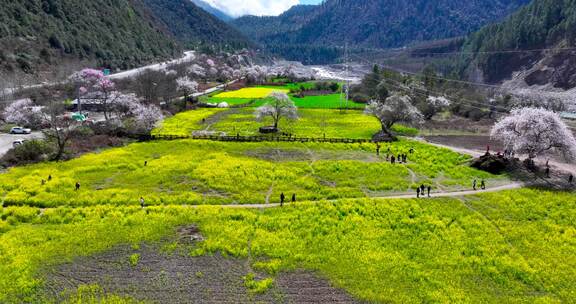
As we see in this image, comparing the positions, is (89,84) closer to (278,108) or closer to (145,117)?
(145,117)

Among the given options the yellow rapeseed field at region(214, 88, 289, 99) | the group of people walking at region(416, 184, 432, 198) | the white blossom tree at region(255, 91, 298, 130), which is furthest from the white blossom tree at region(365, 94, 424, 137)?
the yellow rapeseed field at region(214, 88, 289, 99)

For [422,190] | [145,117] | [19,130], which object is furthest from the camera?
[145,117]

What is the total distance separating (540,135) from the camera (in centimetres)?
5084

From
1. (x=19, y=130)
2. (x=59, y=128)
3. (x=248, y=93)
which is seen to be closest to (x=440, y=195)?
(x=59, y=128)

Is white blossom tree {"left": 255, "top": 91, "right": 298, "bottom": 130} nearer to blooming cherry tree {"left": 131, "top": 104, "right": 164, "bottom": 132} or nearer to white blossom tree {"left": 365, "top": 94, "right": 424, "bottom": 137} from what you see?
white blossom tree {"left": 365, "top": 94, "right": 424, "bottom": 137}

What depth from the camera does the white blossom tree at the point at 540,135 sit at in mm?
50219

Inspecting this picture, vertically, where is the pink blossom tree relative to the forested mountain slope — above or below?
below

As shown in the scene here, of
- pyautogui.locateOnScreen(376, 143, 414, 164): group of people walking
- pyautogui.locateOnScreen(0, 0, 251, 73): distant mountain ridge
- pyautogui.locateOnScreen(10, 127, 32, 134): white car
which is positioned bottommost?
pyautogui.locateOnScreen(376, 143, 414, 164): group of people walking

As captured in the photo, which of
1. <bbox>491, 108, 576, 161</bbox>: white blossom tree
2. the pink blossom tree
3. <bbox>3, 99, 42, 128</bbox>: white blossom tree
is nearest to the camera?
<bbox>491, 108, 576, 161</bbox>: white blossom tree

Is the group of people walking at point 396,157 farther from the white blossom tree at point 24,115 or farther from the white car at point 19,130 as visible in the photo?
the white car at point 19,130

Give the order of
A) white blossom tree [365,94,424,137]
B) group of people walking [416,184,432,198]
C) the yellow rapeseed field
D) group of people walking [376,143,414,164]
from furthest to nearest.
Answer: the yellow rapeseed field
white blossom tree [365,94,424,137]
group of people walking [376,143,414,164]
group of people walking [416,184,432,198]

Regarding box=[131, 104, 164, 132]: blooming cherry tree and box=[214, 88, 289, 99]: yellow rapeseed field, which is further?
box=[214, 88, 289, 99]: yellow rapeseed field

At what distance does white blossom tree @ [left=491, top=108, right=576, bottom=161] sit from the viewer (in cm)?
5022

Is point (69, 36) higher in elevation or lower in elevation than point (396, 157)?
higher
